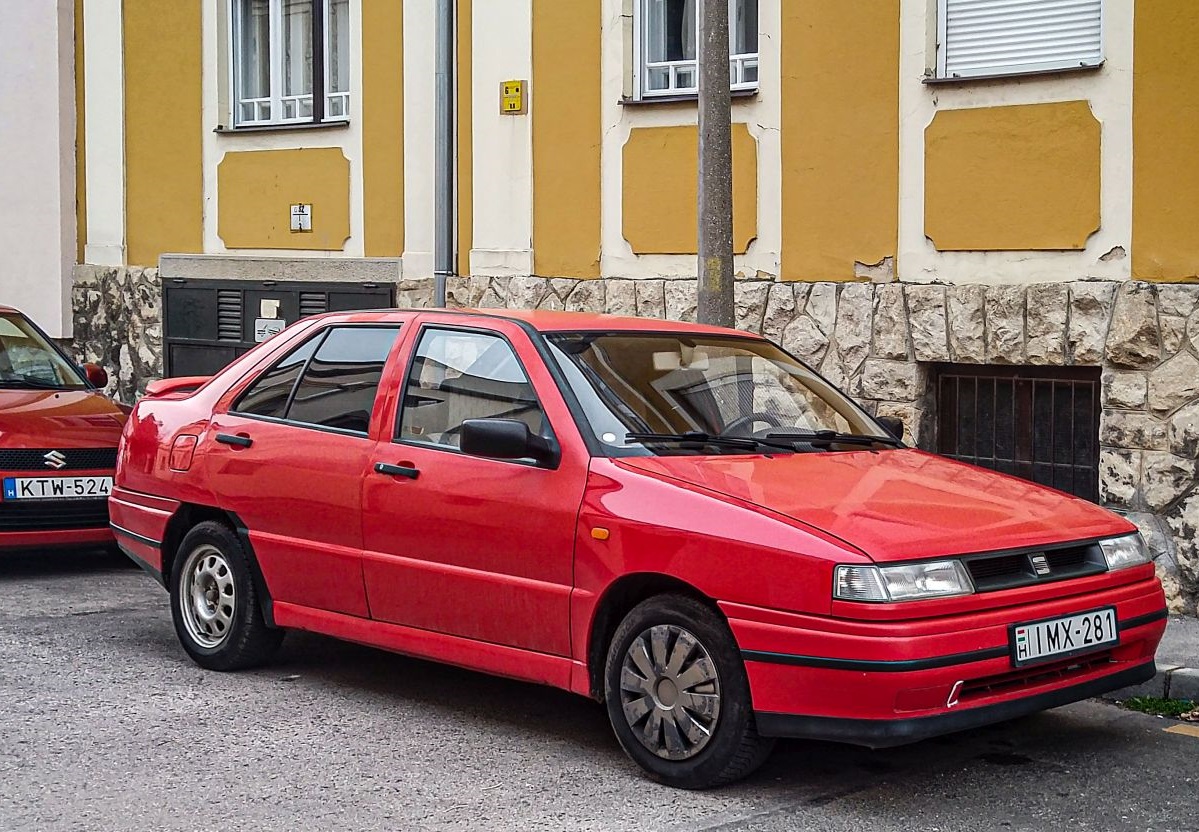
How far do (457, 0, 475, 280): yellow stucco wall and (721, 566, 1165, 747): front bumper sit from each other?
27.8 ft

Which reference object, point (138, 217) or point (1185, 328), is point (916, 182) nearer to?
point (1185, 328)

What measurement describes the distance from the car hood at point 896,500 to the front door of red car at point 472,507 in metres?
0.39

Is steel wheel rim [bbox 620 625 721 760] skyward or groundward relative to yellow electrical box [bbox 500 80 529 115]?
groundward

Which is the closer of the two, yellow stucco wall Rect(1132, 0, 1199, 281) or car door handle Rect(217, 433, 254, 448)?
car door handle Rect(217, 433, 254, 448)

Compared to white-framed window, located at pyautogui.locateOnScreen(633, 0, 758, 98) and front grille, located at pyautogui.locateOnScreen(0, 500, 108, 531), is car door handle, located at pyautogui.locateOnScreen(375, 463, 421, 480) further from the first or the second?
white-framed window, located at pyautogui.locateOnScreen(633, 0, 758, 98)

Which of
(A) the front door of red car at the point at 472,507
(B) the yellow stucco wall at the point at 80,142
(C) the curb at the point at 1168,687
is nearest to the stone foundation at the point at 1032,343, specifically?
(C) the curb at the point at 1168,687

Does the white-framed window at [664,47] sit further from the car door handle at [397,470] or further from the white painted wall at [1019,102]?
the car door handle at [397,470]

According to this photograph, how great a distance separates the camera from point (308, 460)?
7023 mm

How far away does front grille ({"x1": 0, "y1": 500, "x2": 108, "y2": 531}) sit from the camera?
32.9 feet

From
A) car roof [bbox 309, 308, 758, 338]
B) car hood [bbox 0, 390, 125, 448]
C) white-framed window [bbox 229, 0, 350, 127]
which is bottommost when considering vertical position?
car hood [bbox 0, 390, 125, 448]

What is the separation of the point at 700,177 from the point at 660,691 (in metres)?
4.15

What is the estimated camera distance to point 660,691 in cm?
566

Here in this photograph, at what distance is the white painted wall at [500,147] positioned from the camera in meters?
13.0

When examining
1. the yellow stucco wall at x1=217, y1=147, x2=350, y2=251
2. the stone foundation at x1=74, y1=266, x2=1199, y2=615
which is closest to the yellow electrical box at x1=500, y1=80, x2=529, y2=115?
the stone foundation at x1=74, y1=266, x2=1199, y2=615
